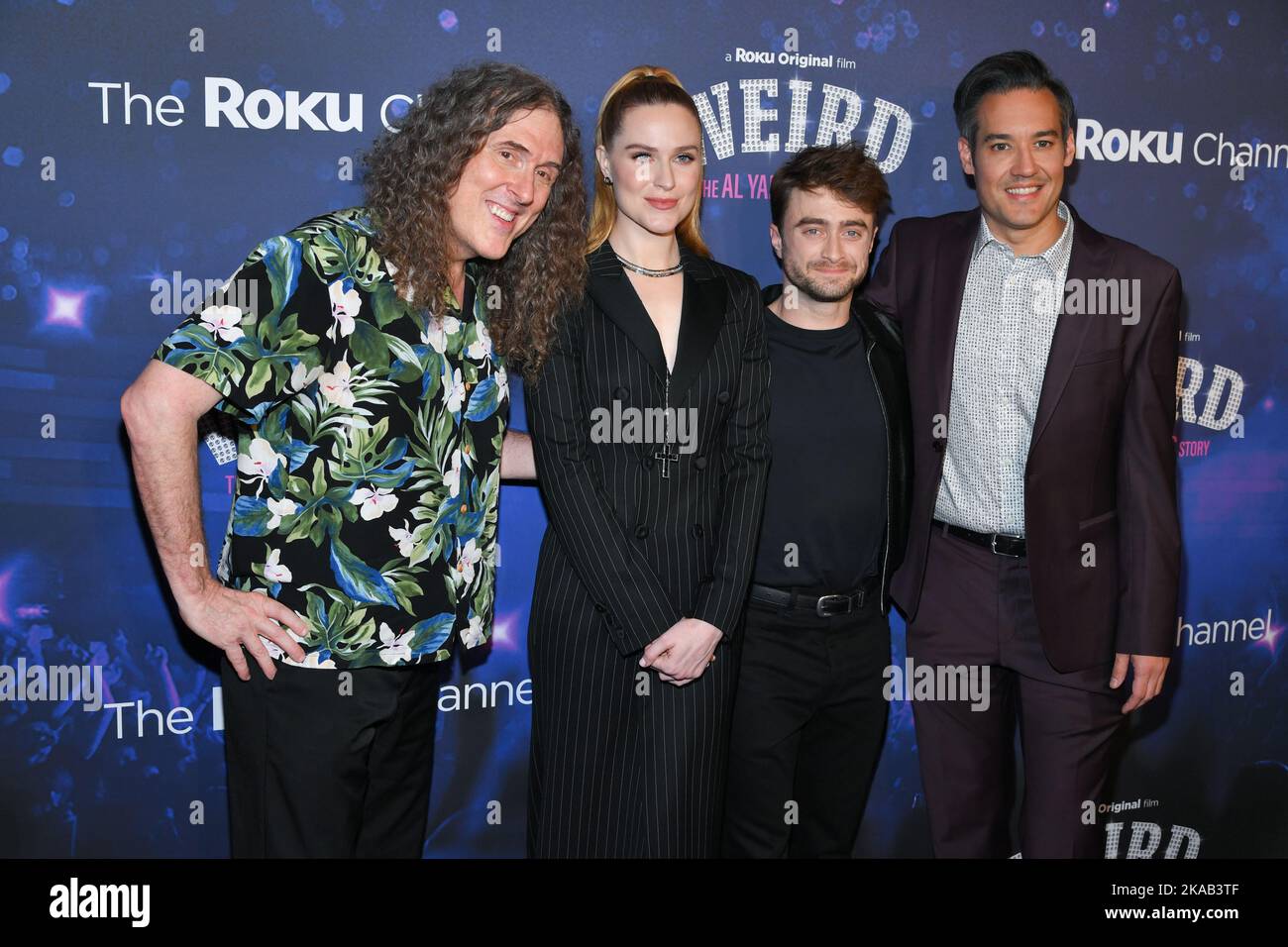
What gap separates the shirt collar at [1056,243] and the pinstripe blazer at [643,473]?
0.85m

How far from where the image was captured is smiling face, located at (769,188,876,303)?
106 inches

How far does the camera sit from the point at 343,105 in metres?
2.95

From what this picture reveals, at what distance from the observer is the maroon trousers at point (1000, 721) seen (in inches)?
112

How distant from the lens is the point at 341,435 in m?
2.08

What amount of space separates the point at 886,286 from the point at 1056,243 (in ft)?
1.56

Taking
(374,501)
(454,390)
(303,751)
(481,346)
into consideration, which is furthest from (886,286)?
(303,751)

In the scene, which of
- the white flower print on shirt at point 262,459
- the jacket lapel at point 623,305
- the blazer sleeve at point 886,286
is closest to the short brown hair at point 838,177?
the blazer sleeve at point 886,286

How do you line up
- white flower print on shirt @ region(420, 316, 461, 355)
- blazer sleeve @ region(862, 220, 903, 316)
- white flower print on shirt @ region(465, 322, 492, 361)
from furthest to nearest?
1. blazer sleeve @ region(862, 220, 903, 316)
2. white flower print on shirt @ region(465, 322, 492, 361)
3. white flower print on shirt @ region(420, 316, 461, 355)

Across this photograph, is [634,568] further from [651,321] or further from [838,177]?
[838,177]

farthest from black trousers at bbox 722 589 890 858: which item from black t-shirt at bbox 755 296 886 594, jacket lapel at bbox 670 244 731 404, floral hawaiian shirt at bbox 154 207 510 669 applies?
floral hawaiian shirt at bbox 154 207 510 669

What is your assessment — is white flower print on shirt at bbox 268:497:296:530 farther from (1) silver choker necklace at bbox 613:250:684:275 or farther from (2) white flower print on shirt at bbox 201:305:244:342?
(1) silver choker necklace at bbox 613:250:684:275

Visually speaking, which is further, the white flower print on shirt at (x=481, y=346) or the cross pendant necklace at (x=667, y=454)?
the cross pendant necklace at (x=667, y=454)

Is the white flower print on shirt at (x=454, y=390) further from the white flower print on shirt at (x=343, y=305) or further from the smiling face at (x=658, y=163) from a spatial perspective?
the smiling face at (x=658, y=163)
